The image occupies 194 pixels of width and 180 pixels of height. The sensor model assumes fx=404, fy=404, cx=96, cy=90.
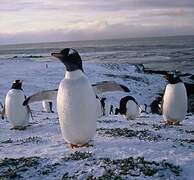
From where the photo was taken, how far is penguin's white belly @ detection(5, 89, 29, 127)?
1100 cm

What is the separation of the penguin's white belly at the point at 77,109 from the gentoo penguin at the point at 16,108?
3.74 meters

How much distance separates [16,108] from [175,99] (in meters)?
4.31

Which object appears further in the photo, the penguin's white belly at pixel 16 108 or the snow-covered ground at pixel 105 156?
the penguin's white belly at pixel 16 108

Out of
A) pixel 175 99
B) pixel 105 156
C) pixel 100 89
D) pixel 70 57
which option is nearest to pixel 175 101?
pixel 175 99

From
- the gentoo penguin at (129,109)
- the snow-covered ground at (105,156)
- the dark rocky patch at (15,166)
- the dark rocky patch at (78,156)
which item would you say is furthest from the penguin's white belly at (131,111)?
the dark rocky patch at (15,166)

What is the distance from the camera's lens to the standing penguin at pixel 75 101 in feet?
23.5

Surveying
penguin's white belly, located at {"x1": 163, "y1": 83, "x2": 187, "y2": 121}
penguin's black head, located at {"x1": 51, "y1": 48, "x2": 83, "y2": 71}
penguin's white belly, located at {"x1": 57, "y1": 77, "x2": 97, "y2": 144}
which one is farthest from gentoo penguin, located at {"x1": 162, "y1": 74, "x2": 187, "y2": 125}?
penguin's black head, located at {"x1": 51, "y1": 48, "x2": 83, "y2": 71}

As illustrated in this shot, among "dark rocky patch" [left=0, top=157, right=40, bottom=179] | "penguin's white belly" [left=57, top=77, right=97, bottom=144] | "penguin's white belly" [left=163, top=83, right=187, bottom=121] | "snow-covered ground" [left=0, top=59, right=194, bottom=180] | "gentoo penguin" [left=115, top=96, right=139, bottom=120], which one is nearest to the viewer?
"snow-covered ground" [left=0, top=59, right=194, bottom=180]

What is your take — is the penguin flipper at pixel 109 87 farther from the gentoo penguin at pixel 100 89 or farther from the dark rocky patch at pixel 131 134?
the dark rocky patch at pixel 131 134

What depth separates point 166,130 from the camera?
9539mm

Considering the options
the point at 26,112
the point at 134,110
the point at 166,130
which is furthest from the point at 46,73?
the point at 166,130

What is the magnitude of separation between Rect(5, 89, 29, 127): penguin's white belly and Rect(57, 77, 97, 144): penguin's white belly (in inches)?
147

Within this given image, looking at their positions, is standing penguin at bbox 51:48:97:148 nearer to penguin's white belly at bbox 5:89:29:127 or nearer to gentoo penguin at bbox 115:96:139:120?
penguin's white belly at bbox 5:89:29:127

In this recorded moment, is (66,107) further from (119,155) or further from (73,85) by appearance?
(119,155)
